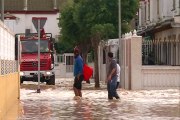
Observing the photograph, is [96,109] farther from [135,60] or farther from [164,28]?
[164,28]

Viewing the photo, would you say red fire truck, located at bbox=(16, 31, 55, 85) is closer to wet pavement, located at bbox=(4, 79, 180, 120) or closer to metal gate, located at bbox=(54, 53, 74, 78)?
wet pavement, located at bbox=(4, 79, 180, 120)

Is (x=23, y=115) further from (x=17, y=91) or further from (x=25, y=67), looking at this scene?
(x=25, y=67)

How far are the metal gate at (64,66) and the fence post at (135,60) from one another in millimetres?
31727

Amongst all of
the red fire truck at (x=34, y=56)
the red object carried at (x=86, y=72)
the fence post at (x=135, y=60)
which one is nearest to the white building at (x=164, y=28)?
the fence post at (x=135, y=60)

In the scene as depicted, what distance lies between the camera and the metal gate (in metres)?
62.6

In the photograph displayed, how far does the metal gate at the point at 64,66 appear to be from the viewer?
205ft

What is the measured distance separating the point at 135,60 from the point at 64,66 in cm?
3401

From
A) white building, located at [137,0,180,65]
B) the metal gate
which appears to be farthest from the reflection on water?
the metal gate

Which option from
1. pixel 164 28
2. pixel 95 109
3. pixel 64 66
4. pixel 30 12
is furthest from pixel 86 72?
pixel 30 12

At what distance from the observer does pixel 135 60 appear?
30172mm

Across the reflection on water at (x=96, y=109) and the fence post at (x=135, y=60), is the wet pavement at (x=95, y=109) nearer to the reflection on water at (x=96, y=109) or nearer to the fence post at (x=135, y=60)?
the reflection on water at (x=96, y=109)

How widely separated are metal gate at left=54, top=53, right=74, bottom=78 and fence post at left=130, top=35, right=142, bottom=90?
31727 mm

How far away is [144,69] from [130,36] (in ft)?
6.01

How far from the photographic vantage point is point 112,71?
75.3 feet
